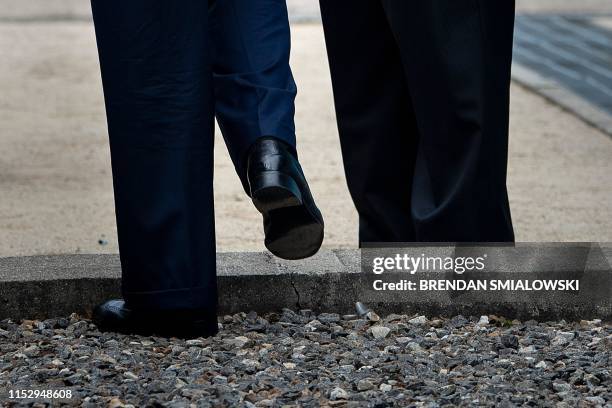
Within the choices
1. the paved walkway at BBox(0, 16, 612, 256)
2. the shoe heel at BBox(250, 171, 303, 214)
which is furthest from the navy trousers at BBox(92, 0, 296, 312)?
Answer: the paved walkway at BBox(0, 16, 612, 256)

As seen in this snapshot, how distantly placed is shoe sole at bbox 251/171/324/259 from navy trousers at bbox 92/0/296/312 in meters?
0.14

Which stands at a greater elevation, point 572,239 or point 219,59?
point 219,59

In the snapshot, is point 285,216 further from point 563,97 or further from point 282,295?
point 563,97

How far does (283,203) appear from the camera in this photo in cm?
314

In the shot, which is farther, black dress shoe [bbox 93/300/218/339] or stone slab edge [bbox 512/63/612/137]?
stone slab edge [bbox 512/63/612/137]

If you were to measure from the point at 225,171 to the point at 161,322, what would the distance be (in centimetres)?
262

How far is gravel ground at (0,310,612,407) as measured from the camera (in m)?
2.93

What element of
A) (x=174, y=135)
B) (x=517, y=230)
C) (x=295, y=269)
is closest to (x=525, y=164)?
(x=517, y=230)

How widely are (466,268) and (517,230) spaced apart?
1.45 metres

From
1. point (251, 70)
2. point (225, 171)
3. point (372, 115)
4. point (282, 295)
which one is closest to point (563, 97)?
point (225, 171)

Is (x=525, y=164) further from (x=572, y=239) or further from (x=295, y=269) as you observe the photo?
(x=295, y=269)

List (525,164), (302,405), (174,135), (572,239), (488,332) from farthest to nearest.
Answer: (525,164)
(572,239)
(488,332)
(174,135)
(302,405)

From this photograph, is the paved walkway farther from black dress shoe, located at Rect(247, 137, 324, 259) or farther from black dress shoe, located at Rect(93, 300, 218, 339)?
black dress shoe, located at Rect(247, 137, 324, 259)

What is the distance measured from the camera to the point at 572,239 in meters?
4.68
